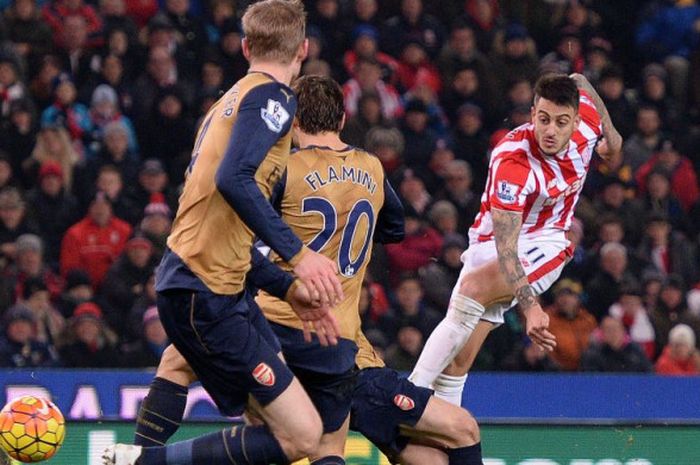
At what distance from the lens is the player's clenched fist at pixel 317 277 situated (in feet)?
19.0

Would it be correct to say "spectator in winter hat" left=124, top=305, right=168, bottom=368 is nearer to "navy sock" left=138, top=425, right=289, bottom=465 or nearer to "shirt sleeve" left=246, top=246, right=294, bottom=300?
"navy sock" left=138, top=425, right=289, bottom=465

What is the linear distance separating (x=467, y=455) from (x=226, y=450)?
3.79ft

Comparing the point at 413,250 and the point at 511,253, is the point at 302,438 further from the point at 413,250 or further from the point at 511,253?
the point at 413,250

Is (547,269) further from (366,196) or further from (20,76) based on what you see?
(20,76)

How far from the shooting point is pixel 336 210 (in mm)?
6645

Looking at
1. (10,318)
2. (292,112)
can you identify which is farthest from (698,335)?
(292,112)

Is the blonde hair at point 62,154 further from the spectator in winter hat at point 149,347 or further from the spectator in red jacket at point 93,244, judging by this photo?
the spectator in winter hat at point 149,347

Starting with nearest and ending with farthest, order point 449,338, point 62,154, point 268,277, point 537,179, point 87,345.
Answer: point 268,277
point 537,179
point 449,338
point 87,345
point 62,154

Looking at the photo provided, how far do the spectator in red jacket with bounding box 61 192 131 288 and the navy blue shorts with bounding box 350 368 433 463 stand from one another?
199 inches

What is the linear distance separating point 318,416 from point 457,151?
22.9 feet

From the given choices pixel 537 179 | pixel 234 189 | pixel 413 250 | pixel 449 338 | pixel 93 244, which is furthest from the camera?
pixel 413 250

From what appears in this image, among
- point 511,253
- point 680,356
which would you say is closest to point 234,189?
point 511,253

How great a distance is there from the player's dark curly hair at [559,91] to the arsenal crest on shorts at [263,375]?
2.12m

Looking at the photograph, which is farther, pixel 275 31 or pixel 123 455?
pixel 123 455
